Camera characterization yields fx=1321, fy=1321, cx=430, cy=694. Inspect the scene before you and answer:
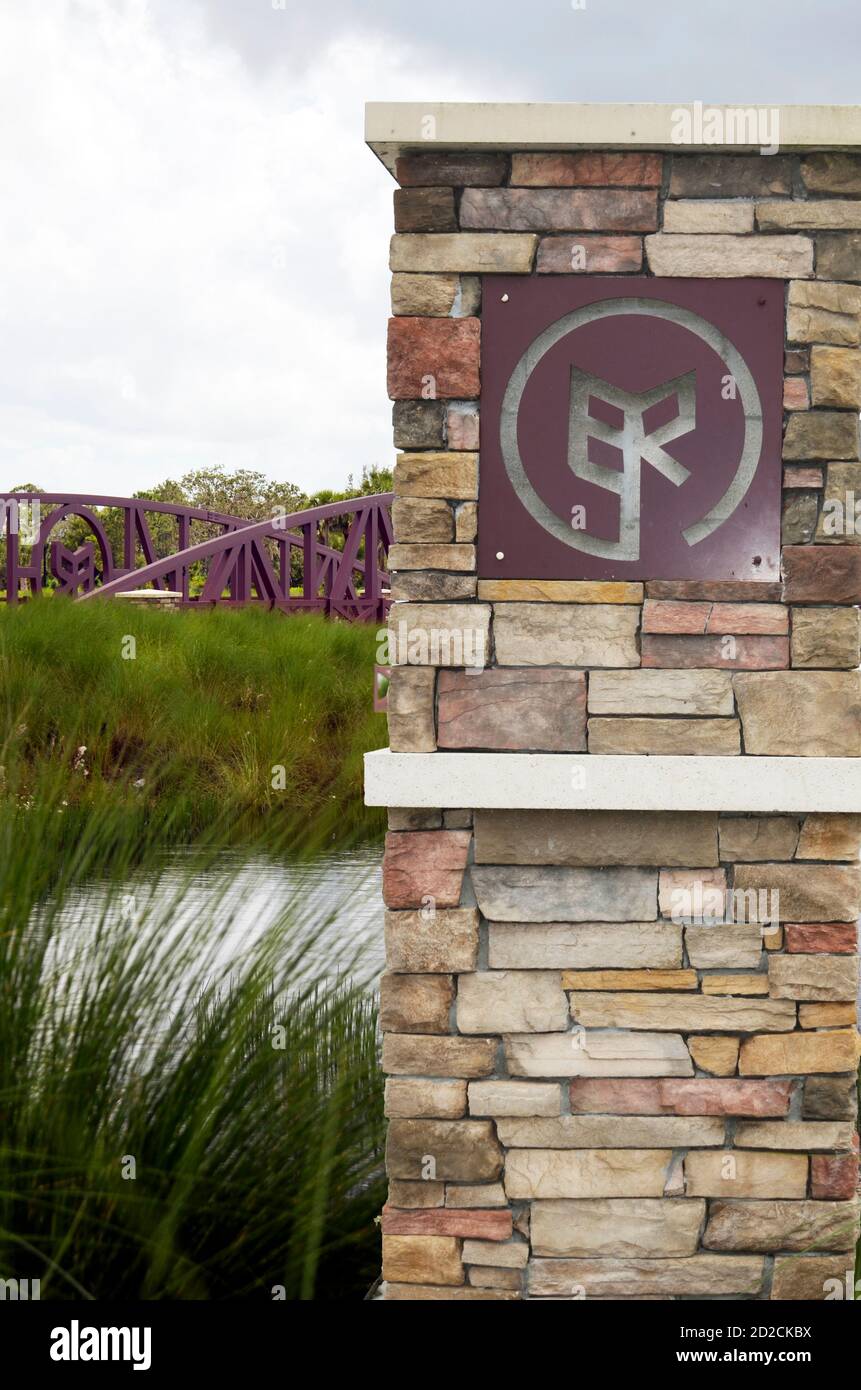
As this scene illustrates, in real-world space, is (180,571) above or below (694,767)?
above

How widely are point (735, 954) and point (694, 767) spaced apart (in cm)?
52

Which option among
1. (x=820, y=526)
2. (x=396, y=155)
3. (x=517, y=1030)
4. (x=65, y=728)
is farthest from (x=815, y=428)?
(x=65, y=728)

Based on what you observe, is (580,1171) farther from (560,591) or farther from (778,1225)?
(560,591)

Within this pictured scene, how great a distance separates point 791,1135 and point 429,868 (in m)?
1.20

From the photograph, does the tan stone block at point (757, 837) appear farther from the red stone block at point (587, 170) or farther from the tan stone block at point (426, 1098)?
the red stone block at point (587, 170)

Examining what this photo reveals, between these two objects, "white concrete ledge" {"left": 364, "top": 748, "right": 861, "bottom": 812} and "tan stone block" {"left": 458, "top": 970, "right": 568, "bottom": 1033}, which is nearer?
"white concrete ledge" {"left": 364, "top": 748, "right": 861, "bottom": 812}

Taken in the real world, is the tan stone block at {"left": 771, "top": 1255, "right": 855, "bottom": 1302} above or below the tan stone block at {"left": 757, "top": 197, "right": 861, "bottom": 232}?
below

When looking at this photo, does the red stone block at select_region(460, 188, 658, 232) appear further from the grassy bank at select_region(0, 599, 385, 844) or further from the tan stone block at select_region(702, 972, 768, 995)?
the grassy bank at select_region(0, 599, 385, 844)

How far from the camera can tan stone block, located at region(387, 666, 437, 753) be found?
3469mm

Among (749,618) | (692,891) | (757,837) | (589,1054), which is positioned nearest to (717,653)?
(749,618)

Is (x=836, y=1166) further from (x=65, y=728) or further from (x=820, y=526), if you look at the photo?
(x=65, y=728)

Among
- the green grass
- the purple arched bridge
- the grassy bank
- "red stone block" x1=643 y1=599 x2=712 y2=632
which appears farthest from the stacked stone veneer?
the purple arched bridge

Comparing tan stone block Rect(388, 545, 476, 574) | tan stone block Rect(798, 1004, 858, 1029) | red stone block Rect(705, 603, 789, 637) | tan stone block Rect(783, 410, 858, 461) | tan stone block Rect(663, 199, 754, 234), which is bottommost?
tan stone block Rect(798, 1004, 858, 1029)
